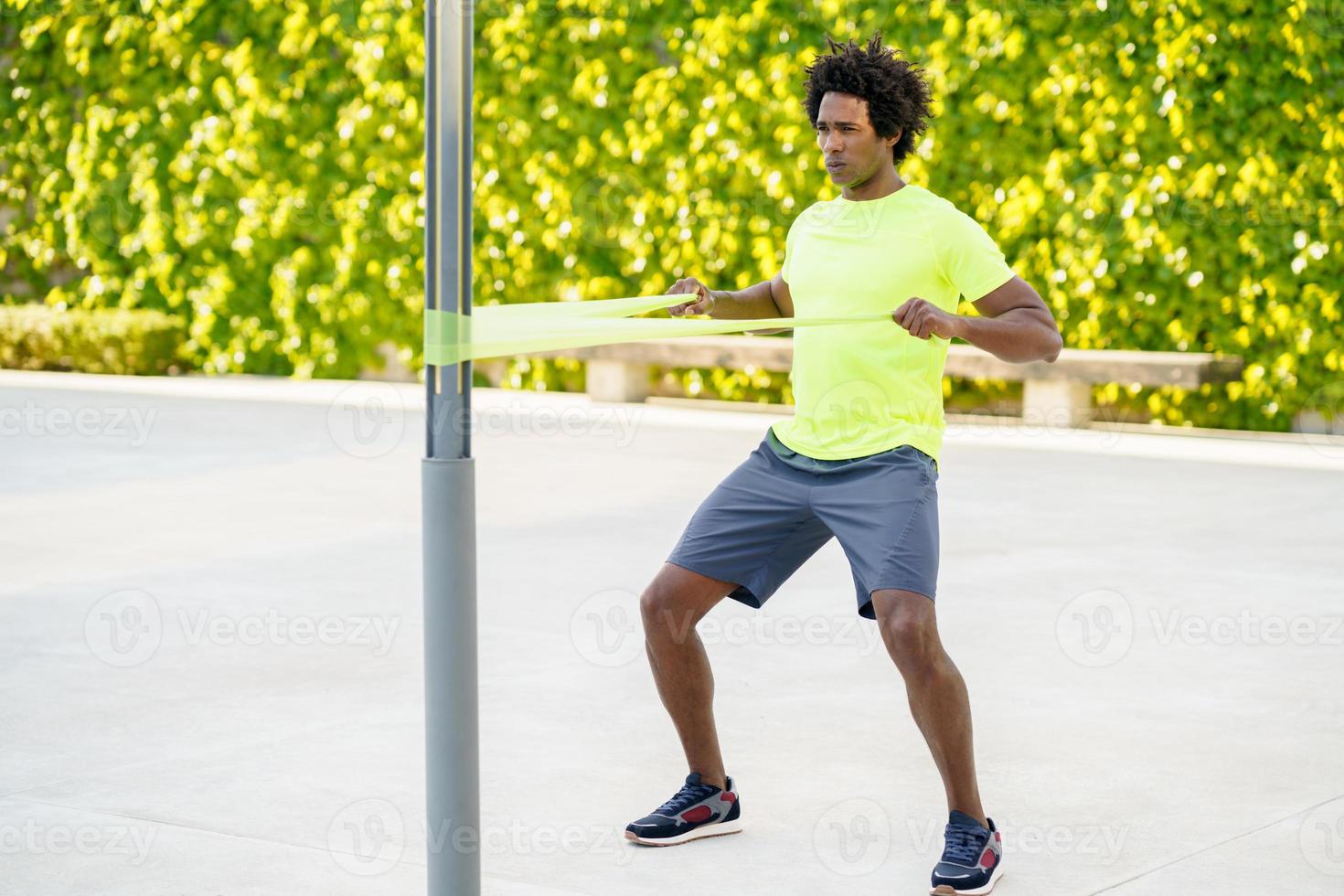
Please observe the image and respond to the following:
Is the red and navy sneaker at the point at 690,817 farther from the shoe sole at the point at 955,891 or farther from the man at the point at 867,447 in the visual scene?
the shoe sole at the point at 955,891

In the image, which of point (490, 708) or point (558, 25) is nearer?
point (490, 708)

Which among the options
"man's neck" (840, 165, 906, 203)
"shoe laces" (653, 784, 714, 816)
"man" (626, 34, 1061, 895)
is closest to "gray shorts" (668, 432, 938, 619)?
"man" (626, 34, 1061, 895)

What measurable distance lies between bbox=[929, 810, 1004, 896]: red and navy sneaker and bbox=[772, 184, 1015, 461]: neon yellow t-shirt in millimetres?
775

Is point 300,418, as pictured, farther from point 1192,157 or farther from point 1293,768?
point 1293,768

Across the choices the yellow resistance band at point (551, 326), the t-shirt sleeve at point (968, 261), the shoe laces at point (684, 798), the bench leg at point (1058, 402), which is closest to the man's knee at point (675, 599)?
the shoe laces at point (684, 798)

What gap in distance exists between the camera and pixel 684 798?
4312 mm

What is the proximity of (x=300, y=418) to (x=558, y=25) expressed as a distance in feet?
11.5

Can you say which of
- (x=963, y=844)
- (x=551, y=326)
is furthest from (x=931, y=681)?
(x=551, y=326)

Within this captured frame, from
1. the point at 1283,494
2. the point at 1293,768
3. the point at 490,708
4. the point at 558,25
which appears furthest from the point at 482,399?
the point at 1293,768

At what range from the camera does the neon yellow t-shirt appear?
4.14 meters

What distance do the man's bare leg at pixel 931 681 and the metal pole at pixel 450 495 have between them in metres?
1.26

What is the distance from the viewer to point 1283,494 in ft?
30.5

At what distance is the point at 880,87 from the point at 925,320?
0.64 metres

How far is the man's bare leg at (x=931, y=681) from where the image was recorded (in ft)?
12.9
